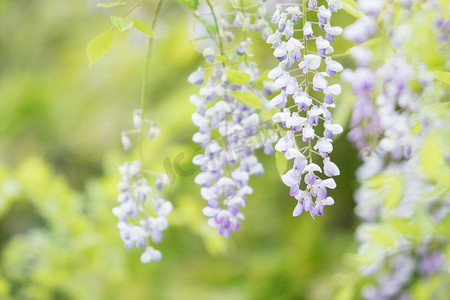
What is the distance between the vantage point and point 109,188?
1.32 meters

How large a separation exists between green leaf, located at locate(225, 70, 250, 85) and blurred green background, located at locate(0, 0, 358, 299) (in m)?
0.45

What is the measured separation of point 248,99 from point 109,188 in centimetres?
80

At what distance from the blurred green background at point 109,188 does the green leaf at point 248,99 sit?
1.47 ft

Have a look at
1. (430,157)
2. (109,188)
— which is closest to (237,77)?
(430,157)

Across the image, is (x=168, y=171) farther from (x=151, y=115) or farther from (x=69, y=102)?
(x=69, y=102)

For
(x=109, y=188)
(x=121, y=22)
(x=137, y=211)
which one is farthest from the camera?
(x=109, y=188)

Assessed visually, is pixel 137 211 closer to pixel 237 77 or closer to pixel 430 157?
pixel 237 77

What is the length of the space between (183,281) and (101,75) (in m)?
1.05

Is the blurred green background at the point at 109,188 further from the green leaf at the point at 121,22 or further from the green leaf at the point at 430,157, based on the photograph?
the green leaf at the point at 430,157

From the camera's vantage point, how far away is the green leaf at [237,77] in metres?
0.59

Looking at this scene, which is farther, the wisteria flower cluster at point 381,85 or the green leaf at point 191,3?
the green leaf at point 191,3

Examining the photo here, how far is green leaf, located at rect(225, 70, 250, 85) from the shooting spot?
1.94 feet

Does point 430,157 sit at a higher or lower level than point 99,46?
lower

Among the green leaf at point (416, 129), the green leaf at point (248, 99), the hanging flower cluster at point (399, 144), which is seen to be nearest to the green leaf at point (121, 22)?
the green leaf at point (248, 99)
